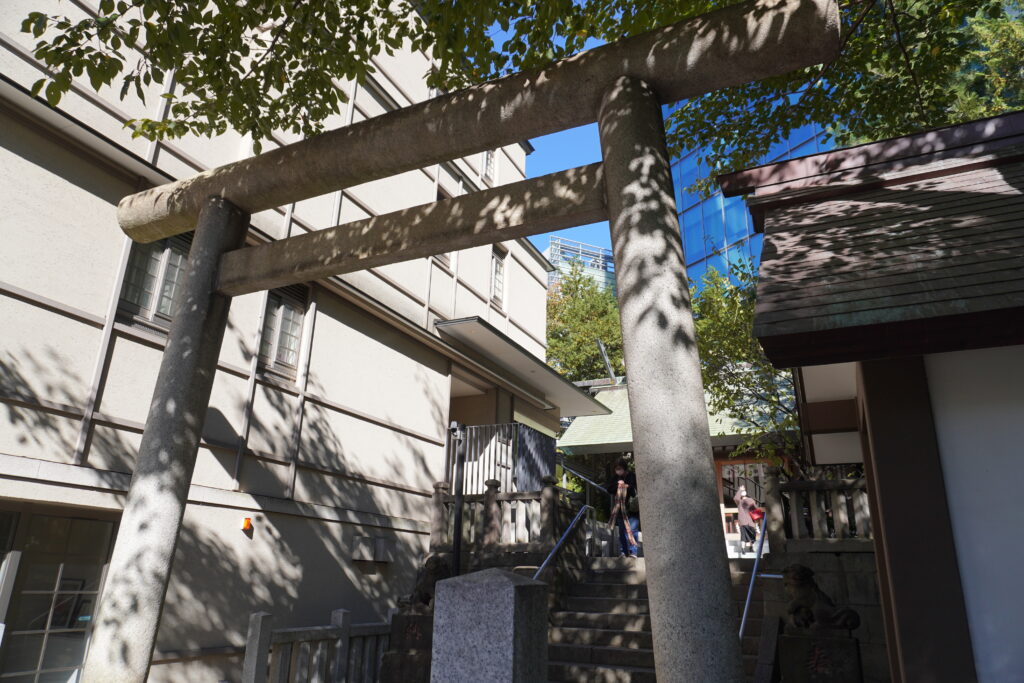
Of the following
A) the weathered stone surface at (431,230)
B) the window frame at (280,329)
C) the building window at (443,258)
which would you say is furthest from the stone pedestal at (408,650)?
the building window at (443,258)

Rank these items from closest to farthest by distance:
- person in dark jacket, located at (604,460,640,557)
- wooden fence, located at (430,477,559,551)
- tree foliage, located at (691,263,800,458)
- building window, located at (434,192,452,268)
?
wooden fence, located at (430,477,559,551), person in dark jacket, located at (604,460,640,557), building window, located at (434,192,452,268), tree foliage, located at (691,263,800,458)

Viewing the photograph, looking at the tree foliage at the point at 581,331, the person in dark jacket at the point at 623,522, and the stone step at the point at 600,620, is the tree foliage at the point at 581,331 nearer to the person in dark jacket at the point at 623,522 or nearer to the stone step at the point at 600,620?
the person in dark jacket at the point at 623,522

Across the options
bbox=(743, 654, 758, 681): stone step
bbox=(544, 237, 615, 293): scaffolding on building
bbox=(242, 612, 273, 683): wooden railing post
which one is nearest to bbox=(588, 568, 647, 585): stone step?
bbox=(743, 654, 758, 681): stone step

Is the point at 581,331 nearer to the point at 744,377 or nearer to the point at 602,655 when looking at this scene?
the point at 744,377

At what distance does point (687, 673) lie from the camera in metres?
3.56

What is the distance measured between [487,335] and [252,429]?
210 inches

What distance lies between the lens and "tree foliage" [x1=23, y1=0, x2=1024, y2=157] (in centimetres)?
601

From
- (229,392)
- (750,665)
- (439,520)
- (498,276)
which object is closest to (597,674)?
(750,665)

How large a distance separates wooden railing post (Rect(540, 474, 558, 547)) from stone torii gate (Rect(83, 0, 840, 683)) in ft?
18.4

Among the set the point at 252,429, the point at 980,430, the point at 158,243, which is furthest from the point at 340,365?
the point at 980,430

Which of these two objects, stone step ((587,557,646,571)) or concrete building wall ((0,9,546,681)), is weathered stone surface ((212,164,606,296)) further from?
stone step ((587,557,646,571))

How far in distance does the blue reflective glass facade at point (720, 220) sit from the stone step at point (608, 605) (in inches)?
907

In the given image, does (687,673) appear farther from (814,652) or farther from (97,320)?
(97,320)

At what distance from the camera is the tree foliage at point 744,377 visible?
16875mm
